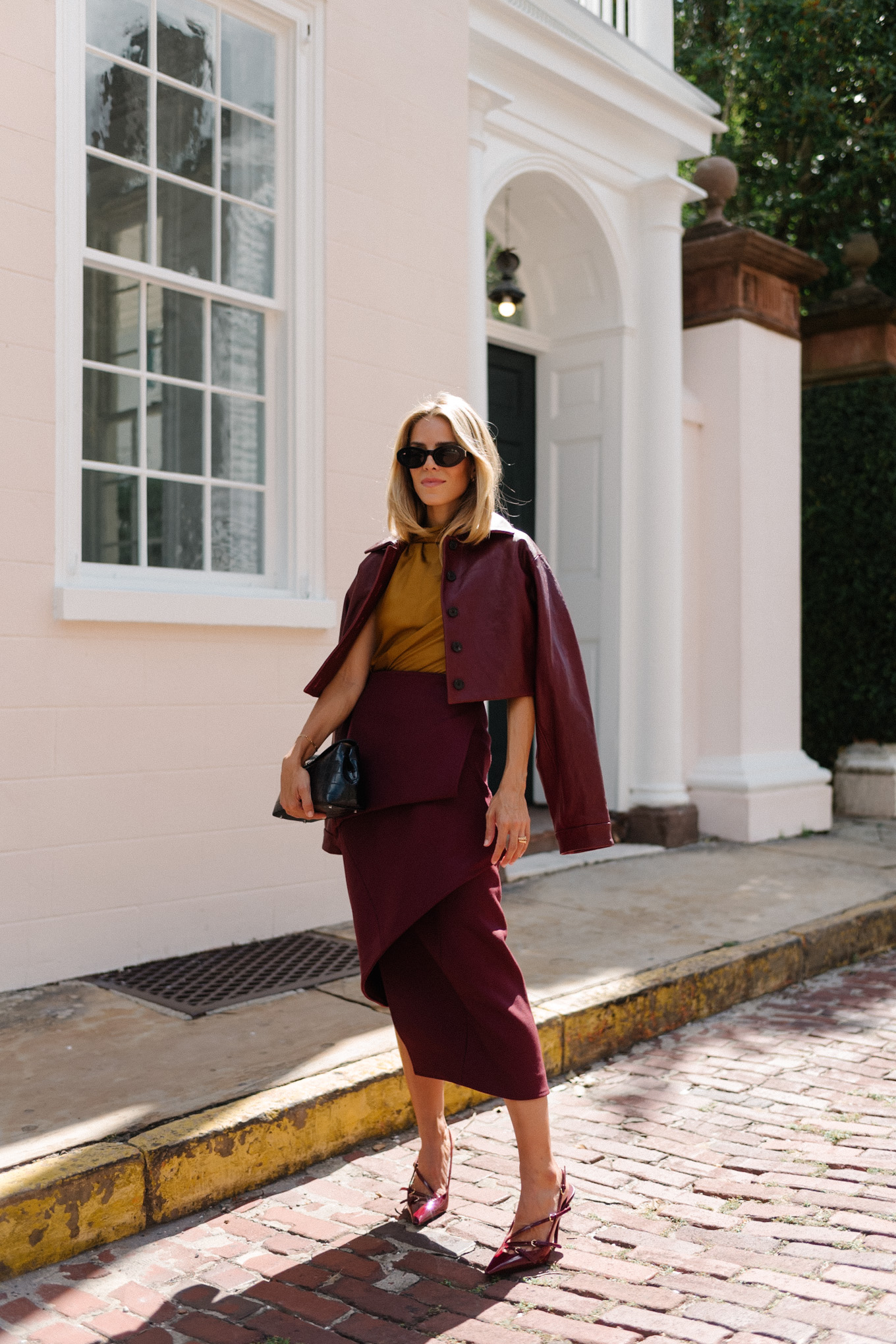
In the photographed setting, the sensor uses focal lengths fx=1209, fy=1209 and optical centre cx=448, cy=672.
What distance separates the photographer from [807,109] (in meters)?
10.4

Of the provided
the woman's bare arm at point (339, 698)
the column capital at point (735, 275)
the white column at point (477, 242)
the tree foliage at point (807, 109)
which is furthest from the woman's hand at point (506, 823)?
the tree foliage at point (807, 109)

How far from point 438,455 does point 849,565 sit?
7.20 meters

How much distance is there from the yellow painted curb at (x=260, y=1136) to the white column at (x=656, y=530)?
286 centimetres

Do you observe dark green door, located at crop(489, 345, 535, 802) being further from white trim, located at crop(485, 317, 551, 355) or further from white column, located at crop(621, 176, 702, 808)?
white column, located at crop(621, 176, 702, 808)

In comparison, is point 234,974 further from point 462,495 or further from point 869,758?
point 869,758

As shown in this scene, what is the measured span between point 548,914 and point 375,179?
3.50 meters

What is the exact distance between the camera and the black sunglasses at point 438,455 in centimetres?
289

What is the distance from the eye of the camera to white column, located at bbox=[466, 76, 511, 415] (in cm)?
620

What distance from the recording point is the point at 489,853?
9.34 feet

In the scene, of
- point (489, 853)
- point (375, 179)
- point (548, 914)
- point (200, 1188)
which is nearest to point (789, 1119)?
point (489, 853)

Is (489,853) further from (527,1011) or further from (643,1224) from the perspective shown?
(643,1224)

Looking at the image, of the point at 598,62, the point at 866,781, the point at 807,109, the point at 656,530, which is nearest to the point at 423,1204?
the point at 656,530

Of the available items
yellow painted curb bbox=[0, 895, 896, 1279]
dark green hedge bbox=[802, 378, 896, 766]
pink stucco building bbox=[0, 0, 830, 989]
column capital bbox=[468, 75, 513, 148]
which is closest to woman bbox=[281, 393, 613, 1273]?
yellow painted curb bbox=[0, 895, 896, 1279]

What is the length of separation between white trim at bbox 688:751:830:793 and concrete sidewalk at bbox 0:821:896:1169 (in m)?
0.84
